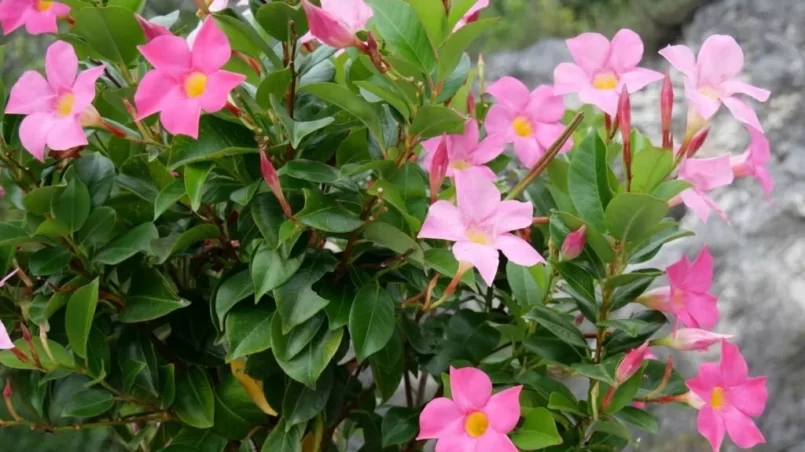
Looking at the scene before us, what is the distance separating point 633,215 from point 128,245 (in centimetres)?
42

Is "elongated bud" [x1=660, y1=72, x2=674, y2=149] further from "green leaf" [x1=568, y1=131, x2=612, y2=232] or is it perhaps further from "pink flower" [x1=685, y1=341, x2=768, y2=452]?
"pink flower" [x1=685, y1=341, x2=768, y2=452]

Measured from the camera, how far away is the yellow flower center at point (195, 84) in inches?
19.6

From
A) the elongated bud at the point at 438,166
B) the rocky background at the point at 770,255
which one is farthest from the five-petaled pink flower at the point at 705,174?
the rocky background at the point at 770,255

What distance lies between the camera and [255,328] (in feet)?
1.88

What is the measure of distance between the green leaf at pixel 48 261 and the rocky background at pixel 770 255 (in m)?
1.18

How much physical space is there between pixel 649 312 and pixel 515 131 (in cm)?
20

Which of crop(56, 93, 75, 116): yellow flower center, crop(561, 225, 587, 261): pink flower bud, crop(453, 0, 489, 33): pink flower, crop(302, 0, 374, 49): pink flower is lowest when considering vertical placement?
crop(561, 225, 587, 261): pink flower bud

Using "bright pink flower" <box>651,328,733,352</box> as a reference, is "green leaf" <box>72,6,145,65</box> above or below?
above

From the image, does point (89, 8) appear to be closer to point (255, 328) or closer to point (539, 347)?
point (255, 328)

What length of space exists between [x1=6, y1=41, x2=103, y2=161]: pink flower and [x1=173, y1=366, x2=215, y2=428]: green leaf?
24 cm

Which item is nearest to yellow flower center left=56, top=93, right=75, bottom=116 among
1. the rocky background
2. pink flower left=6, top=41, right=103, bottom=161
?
pink flower left=6, top=41, right=103, bottom=161

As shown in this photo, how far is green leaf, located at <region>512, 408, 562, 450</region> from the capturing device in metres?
0.55

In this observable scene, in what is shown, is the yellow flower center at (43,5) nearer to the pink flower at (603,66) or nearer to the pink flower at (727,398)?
the pink flower at (603,66)

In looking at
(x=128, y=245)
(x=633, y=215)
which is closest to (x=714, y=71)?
(x=633, y=215)
